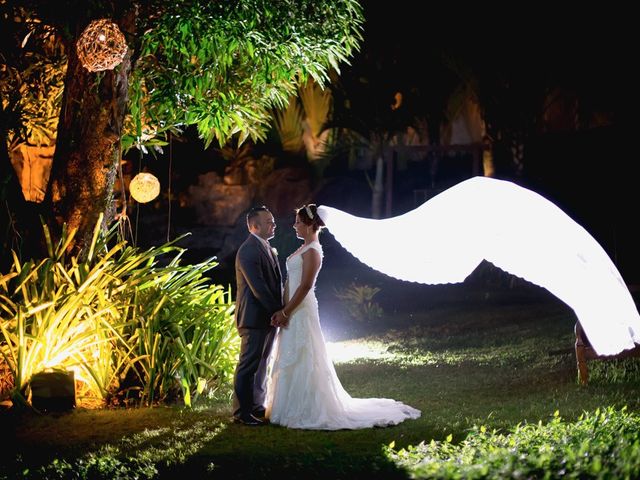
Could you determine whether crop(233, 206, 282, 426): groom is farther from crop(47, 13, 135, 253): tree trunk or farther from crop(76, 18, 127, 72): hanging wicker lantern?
crop(47, 13, 135, 253): tree trunk

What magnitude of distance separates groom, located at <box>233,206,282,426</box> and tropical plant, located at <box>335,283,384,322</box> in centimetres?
970

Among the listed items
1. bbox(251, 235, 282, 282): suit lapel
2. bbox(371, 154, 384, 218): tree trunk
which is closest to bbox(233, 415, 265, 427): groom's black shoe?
bbox(251, 235, 282, 282): suit lapel

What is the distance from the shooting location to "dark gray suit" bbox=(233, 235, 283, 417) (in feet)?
29.5

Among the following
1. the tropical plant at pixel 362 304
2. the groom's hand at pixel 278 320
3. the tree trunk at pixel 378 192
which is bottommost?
the tropical plant at pixel 362 304

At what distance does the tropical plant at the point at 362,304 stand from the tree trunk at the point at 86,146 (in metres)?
8.56

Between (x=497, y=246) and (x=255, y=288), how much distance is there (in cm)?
260

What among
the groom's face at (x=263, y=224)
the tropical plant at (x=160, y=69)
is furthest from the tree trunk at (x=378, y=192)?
the groom's face at (x=263, y=224)

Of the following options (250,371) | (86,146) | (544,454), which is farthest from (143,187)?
(544,454)

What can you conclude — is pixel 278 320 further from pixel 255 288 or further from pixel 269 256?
pixel 269 256

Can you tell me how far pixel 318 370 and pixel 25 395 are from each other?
3.30 metres

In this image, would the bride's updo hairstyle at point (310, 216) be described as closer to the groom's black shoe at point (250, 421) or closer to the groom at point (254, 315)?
the groom at point (254, 315)

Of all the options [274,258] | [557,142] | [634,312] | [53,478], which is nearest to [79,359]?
[274,258]

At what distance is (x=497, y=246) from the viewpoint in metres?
9.62

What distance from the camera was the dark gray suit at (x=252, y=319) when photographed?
9.00 meters
